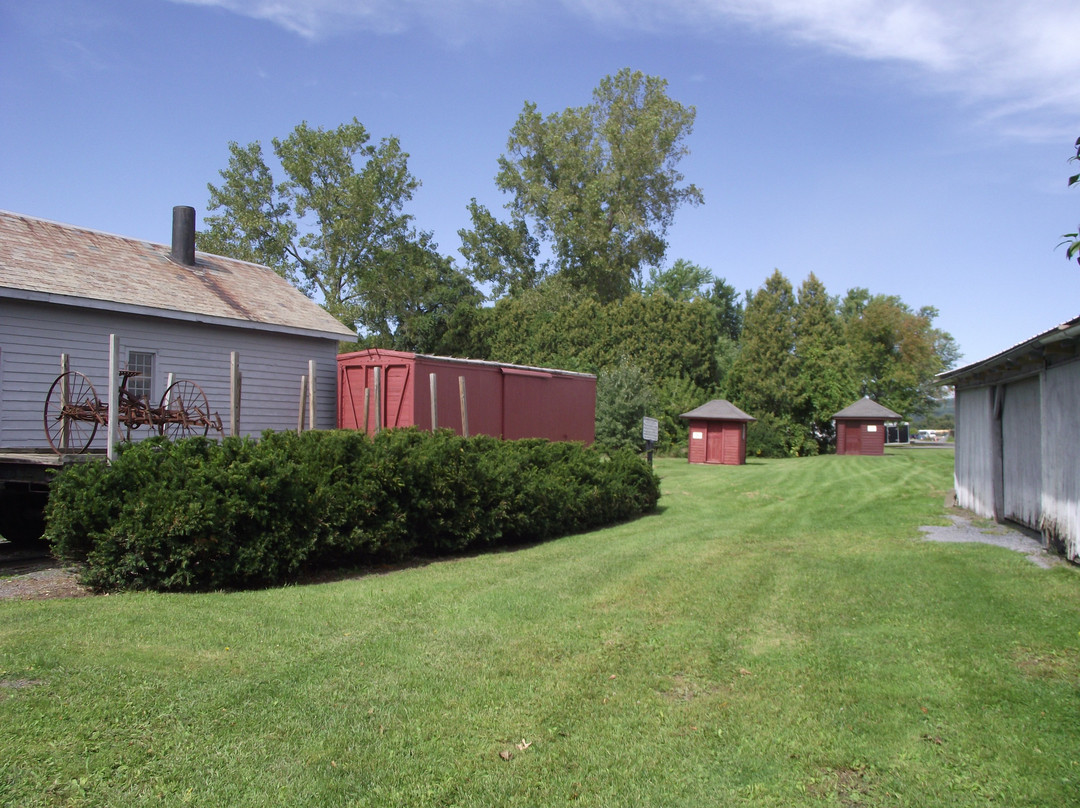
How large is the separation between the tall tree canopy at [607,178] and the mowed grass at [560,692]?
3714cm

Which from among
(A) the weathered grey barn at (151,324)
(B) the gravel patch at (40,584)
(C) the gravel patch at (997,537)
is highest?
(A) the weathered grey barn at (151,324)

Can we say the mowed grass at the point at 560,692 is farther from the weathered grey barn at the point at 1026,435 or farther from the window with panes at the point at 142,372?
the window with panes at the point at 142,372

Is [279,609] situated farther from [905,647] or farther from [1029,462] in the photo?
[1029,462]

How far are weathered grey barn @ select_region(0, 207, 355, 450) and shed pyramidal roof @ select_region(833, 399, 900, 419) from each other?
1030 inches

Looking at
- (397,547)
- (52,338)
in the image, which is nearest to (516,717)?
(397,547)

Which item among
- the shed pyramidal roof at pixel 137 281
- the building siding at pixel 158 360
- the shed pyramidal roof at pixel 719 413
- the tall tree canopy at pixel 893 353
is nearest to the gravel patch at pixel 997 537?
the building siding at pixel 158 360

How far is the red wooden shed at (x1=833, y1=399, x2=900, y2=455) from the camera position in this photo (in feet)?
120

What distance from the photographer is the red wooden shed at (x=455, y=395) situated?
55.7 feet

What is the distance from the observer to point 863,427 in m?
36.9

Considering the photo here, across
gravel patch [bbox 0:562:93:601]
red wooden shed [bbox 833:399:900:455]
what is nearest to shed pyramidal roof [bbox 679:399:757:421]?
red wooden shed [bbox 833:399:900:455]

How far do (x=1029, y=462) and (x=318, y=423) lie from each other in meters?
14.7

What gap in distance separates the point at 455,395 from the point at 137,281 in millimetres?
6797

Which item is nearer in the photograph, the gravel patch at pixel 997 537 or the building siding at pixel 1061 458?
the building siding at pixel 1061 458

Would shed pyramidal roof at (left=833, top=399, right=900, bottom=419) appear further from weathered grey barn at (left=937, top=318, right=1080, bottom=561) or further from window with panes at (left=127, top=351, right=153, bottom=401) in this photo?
window with panes at (left=127, top=351, right=153, bottom=401)
